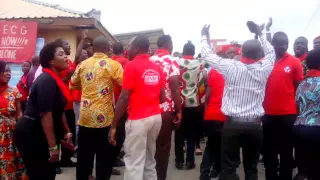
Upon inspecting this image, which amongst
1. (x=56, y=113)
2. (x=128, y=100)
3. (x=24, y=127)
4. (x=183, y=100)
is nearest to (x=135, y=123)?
(x=128, y=100)

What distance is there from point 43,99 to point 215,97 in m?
2.81

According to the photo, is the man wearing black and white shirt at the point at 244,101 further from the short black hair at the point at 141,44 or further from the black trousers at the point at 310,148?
the short black hair at the point at 141,44

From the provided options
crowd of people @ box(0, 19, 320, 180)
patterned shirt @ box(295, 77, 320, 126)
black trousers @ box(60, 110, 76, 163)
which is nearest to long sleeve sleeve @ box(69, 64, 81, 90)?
crowd of people @ box(0, 19, 320, 180)

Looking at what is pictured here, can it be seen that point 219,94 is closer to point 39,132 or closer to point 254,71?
point 254,71

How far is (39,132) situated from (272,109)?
9.87 ft

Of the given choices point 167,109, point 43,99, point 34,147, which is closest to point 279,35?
point 167,109

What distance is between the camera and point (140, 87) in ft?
14.3

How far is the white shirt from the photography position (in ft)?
13.7

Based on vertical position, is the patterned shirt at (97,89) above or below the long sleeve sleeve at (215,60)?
below

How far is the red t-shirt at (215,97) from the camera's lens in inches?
215

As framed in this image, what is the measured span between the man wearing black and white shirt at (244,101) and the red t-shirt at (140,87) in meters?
0.70

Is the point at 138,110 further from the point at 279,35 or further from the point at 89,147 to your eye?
the point at 279,35

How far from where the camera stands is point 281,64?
496 cm

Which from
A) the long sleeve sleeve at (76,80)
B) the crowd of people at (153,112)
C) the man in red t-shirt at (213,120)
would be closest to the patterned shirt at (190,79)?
the man in red t-shirt at (213,120)
